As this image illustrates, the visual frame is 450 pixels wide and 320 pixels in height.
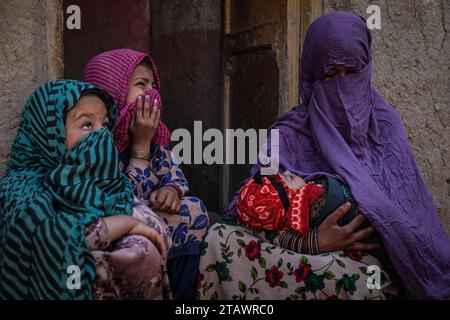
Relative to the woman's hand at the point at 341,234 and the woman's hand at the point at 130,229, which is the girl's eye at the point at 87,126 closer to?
the woman's hand at the point at 130,229

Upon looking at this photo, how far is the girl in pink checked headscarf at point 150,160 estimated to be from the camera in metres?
2.27

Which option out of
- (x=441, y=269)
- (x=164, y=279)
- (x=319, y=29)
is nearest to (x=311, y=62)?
(x=319, y=29)

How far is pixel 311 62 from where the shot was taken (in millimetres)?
2457

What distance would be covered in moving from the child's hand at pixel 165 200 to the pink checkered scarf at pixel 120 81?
30 cm

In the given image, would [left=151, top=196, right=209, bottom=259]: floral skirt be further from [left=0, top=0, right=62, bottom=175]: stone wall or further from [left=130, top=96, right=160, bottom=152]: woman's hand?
[left=0, top=0, right=62, bottom=175]: stone wall

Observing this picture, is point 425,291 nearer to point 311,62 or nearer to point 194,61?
point 311,62

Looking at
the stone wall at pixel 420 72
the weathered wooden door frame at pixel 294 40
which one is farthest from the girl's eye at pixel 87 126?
the stone wall at pixel 420 72

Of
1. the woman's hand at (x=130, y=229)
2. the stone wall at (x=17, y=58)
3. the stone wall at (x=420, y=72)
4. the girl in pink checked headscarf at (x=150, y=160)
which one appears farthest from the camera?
the stone wall at (x=420, y=72)

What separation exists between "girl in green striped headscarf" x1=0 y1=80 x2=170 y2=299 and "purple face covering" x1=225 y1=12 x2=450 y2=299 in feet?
2.07

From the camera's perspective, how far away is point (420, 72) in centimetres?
313

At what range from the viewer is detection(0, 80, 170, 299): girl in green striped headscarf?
1681 mm

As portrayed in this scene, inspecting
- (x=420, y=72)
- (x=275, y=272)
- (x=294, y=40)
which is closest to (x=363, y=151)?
(x=275, y=272)

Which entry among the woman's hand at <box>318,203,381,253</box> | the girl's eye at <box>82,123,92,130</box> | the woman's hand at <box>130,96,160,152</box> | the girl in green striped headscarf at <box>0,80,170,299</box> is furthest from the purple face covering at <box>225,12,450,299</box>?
the girl's eye at <box>82,123,92,130</box>
